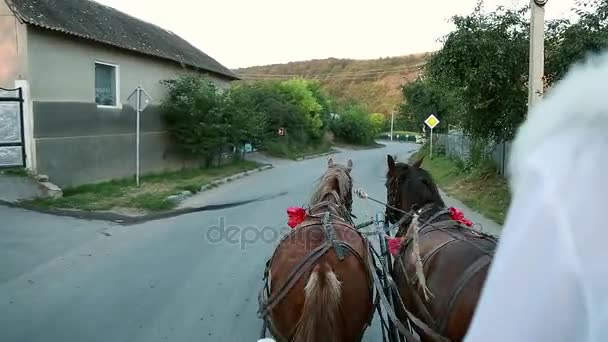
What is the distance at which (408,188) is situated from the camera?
17.4 ft

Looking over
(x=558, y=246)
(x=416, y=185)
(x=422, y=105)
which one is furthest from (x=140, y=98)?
(x=422, y=105)

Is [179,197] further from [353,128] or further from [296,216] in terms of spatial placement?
[353,128]

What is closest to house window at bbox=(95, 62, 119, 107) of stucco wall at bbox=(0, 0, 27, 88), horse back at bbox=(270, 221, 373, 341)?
stucco wall at bbox=(0, 0, 27, 88)

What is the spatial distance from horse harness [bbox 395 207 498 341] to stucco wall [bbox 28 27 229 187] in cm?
1296

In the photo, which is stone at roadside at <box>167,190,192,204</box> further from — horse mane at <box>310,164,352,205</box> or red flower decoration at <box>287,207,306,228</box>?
red flower decoration at <box>287,207,306,228</box>

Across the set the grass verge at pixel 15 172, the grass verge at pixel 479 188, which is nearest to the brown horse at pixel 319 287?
the grass verge at pixel 479 188

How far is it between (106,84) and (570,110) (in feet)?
65.1

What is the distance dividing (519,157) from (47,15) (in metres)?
17.4

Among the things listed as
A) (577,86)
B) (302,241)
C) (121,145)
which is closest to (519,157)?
(577,86)

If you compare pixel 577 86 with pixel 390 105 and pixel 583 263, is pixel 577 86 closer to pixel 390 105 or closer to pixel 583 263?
pixel 583 263

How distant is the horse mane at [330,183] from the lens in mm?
5668

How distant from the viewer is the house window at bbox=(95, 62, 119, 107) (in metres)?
18.7

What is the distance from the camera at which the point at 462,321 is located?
10.4 feet

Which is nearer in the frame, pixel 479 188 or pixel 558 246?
pixel 558 246
